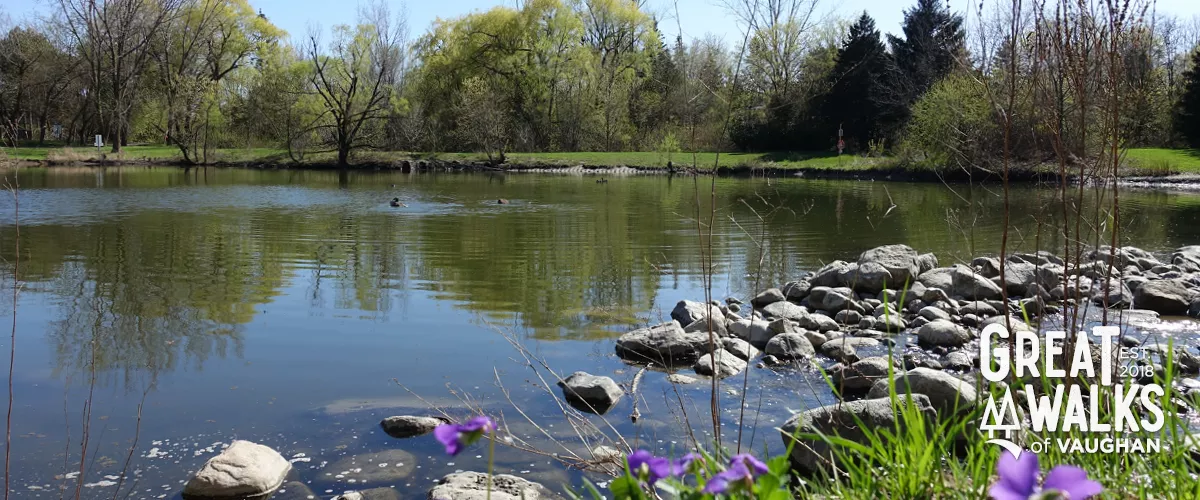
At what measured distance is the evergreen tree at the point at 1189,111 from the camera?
130 ft

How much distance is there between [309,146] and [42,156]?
12.0m

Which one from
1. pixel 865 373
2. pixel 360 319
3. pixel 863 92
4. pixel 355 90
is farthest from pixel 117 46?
pixel 865 373

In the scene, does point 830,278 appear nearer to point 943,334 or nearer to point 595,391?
point 943,334

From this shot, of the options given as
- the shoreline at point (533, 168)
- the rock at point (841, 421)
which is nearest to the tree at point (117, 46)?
the shoreline at point (533, 168)

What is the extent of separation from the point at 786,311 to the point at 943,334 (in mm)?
1482

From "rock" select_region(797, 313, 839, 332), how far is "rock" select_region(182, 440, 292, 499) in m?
4.94

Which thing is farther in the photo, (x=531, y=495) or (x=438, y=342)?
(x=438, y=342)

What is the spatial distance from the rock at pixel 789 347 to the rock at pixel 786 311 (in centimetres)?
99

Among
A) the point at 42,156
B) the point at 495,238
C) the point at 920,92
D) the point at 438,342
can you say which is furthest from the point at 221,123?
the point at 438,342

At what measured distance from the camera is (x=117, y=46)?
48.8 m

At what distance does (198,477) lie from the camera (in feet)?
15.2

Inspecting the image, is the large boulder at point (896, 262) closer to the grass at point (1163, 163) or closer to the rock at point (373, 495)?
the rock at point (373, 495)

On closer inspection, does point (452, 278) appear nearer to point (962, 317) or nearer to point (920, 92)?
point (962, 317)

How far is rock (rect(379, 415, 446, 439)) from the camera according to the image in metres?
5.50
